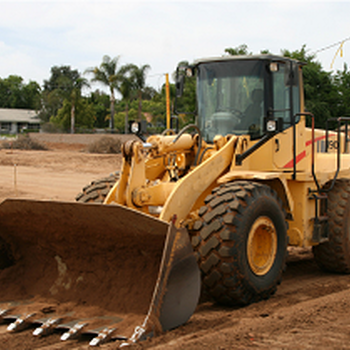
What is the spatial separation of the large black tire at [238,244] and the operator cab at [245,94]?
123cm

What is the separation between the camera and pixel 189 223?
517 cm

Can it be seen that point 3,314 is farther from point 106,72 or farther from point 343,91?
point 106,72

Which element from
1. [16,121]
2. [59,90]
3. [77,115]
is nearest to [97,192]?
[77,115]

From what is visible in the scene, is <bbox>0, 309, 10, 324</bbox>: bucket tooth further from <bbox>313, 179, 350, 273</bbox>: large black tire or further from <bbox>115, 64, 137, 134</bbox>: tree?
<bbox>115, 64, 137, 134</bbox>: tree

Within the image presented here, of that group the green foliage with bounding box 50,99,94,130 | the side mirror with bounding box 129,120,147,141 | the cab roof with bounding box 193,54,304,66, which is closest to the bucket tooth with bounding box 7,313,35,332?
the side mirror with bounding box 129,120,147,141

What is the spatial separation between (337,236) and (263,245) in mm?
1825

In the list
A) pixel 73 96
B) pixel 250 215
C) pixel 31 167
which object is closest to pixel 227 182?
pixel 250 215

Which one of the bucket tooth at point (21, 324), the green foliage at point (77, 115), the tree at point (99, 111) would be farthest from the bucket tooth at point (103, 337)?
the tree at point (99, 111)

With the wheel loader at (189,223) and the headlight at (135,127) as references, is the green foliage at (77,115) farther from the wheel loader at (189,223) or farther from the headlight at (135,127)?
the wheel loader at (189,223)

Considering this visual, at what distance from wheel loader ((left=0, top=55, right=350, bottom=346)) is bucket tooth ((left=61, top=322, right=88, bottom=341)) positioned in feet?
0.06

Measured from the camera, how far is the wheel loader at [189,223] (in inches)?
171

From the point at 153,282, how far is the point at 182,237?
0.68 metres

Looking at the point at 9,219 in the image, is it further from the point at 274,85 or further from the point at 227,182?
the point at 274,85

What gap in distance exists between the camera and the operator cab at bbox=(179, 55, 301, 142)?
6258mm
